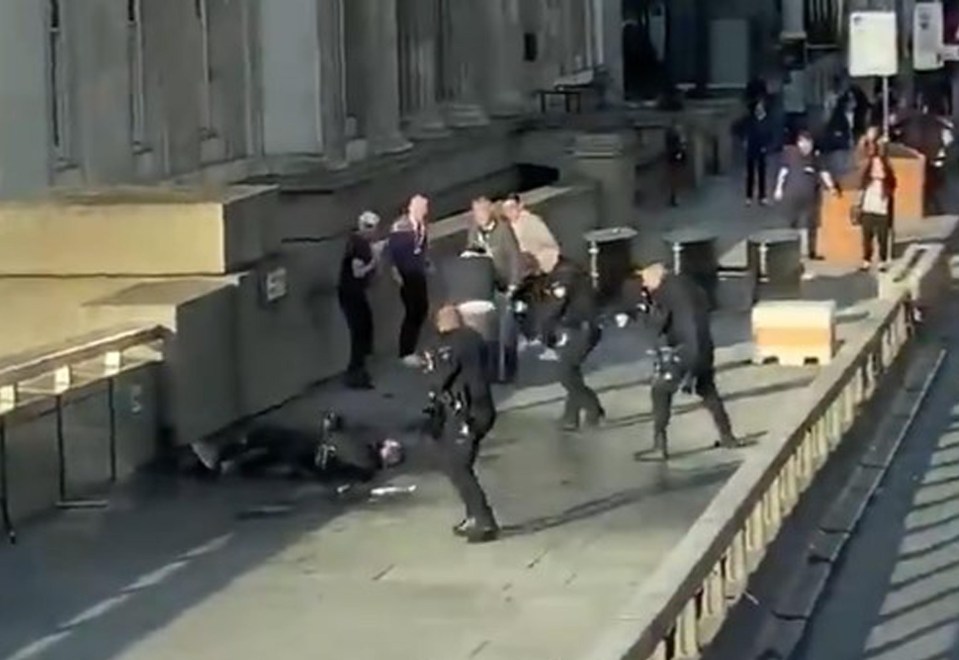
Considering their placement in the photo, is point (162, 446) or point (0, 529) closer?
point (0, 529)

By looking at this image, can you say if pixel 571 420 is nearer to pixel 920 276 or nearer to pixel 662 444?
pixel 662 444

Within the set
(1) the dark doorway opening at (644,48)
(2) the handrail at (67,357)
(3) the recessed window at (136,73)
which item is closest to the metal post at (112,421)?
(2) the handrail at (67,357)

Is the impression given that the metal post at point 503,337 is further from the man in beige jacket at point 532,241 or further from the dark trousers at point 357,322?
the dark trousers at point 357,322

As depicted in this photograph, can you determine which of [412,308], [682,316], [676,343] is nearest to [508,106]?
[412,308]

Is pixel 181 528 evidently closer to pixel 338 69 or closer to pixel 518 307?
pixel 518 307

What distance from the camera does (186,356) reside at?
67.4 feet

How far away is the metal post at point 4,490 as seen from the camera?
56.5 ft

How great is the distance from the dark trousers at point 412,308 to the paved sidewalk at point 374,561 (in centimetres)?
277

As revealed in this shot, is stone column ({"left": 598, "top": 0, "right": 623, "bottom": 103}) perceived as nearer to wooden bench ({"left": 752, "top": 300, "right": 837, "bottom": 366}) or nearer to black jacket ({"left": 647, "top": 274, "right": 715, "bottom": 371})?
wooden bench ({"left": 752, "top": 300, "right": 837, "bottom": 366})

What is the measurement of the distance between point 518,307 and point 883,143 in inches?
517

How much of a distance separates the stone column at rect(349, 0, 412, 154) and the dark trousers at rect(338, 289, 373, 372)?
14762 mm

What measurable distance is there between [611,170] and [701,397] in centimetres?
2141

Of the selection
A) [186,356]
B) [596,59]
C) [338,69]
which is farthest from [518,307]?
[596,59]

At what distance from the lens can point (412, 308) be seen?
24.8 meters
